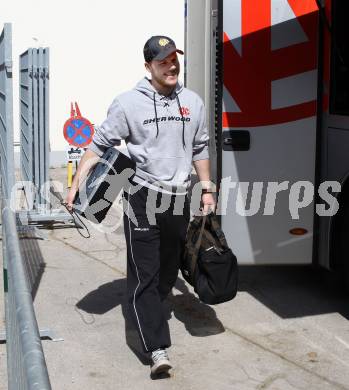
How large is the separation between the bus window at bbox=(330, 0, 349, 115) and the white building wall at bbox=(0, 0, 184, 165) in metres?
6.51

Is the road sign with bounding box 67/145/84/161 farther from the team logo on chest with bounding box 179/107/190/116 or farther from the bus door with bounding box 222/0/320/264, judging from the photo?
the team logo on chest with bounding box 179/107/190/116

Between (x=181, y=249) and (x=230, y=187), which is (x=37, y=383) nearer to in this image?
(x=181, y=249)

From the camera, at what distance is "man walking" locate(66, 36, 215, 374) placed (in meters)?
4.04

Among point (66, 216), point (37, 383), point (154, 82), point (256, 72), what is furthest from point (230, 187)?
point (37, 383)

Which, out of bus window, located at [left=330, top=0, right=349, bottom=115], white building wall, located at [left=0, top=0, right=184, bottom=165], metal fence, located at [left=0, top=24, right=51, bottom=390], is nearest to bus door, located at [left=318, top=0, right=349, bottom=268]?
bus window, located at [left=330, top=0, right=349, bottom=115]

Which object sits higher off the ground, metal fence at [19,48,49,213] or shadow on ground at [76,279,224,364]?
metal fence at [19,48,49,213]

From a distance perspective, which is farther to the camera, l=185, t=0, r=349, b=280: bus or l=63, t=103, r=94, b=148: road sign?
l=63, t=103, r=94, b=148: road sign

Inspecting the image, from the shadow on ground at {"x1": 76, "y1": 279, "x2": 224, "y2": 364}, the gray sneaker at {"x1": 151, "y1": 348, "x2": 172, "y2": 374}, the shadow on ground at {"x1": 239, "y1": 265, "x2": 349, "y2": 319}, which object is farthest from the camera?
the shadow on ground at {"x1": 239, "y1": 265, "x2": 349, "y2": 319}

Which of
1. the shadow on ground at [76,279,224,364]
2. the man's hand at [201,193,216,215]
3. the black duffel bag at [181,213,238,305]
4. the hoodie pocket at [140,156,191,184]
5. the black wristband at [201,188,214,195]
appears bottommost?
the shadow on ground at [76,279,224,364]

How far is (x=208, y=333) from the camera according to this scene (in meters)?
4.66

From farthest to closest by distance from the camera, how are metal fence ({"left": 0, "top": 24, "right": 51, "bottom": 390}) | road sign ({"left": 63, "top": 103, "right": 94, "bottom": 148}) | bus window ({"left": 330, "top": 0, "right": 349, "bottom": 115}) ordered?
road sign ({"left": 63, "top": 103, "right": 94, "bottom": 148}), bus window ({"left": 330, "top": 0, "right": 349, "bottom": 115}), metal fence ({"left": 0, "top": 24, "right": 51, "bottom": 390})

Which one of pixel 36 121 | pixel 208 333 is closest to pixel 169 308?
pixel 208 333

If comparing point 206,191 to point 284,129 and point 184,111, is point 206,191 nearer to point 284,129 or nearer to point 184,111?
point 184,111

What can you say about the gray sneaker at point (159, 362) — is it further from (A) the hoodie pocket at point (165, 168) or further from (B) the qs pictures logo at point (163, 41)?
(B) the qs pictures logo at point (163, 41)
